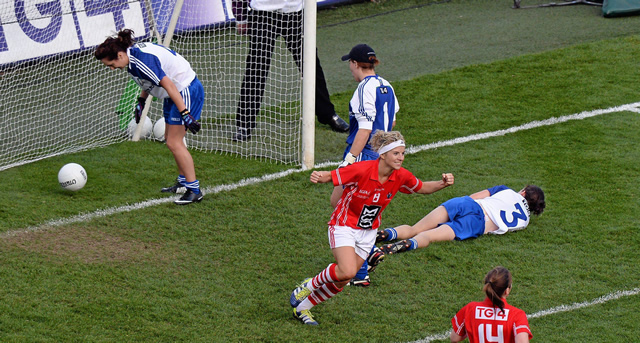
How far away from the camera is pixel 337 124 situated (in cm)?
943

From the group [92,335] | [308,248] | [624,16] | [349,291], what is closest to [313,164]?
[308,248]

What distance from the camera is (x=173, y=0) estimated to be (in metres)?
9.60

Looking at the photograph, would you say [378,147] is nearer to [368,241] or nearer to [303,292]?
[368,241]

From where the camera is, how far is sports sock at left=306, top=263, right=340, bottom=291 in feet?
17.2

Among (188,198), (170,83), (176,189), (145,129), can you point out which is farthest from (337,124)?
(170,83)

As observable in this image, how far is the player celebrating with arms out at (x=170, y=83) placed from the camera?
6.88 m

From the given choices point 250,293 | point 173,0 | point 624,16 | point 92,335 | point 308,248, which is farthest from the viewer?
point 624,16

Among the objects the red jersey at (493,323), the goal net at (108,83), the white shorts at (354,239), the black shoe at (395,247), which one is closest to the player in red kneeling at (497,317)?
the red jersey at (493,323)

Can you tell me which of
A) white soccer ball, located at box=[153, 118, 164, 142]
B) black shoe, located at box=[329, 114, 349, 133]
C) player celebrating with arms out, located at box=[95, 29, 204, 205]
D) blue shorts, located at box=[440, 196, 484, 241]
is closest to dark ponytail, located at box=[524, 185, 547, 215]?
blue shorts, located at box=[440, 196, 484, 241]

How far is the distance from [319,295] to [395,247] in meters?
0.85

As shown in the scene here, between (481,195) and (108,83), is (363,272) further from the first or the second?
(108,83)

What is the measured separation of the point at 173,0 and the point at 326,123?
2.60 meters

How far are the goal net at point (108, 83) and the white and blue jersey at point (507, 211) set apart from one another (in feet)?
8.62

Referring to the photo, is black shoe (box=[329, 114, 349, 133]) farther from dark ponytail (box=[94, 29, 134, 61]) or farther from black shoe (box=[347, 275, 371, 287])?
black shoe (box=[347, 275, 371, 287])
